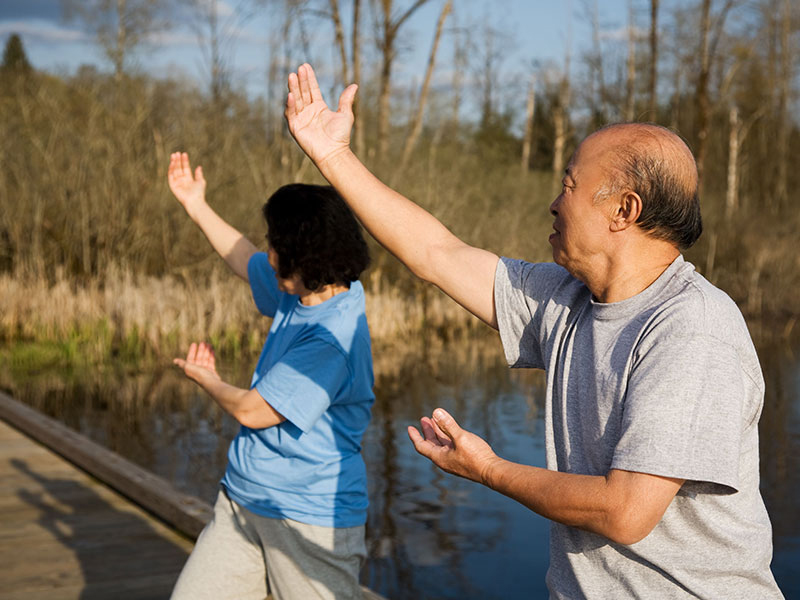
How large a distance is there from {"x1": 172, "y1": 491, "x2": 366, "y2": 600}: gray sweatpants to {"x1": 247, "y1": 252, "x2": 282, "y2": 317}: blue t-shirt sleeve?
0.77m

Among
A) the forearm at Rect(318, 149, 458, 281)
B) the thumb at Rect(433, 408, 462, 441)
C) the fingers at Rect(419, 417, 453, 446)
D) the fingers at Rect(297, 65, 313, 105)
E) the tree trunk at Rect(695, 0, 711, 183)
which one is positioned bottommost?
the fingers at Rect(419, 417, 453, 446)

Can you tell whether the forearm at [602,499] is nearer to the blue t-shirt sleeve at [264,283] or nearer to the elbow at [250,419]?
the elbow at [250,419]

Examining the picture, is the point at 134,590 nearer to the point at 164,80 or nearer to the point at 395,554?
the point at 395,554

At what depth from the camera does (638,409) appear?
4.97 ft

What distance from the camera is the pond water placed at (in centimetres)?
608

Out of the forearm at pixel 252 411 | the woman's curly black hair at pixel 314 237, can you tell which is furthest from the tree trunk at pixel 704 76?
the forearm at pixel 252 411

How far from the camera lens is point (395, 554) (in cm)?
628

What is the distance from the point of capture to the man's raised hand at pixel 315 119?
2016 millimetres

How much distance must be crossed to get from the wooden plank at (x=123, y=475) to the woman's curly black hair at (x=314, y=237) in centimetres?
222

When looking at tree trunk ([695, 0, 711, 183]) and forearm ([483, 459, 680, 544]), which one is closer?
forearm ([483, 459, 680, 544])

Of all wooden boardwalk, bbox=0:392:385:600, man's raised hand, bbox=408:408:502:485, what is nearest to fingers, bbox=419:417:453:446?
man's raised hand, bbox=408:408:502:485

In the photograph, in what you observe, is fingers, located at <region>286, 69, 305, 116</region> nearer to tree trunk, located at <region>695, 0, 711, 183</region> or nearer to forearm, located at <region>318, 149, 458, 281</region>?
forearm, located at <region>318, 149, 458, 281</region>

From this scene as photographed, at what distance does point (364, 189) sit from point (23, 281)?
12438 millimetres

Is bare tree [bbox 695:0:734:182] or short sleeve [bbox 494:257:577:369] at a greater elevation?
bare tree [bbox 695:0:734:182]
